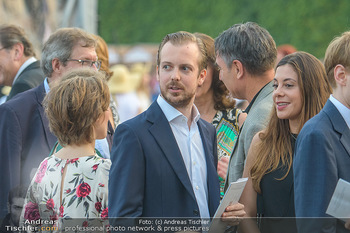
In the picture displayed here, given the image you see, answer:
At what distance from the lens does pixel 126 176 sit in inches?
120

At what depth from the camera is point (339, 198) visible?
8.90 ft

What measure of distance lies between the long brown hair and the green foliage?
1290cm

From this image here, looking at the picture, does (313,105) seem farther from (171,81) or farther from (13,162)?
(13,162)

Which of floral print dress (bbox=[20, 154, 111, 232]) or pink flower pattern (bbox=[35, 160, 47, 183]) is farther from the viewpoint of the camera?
pink flower pattern (bbox=[35, 160, 47, 183])

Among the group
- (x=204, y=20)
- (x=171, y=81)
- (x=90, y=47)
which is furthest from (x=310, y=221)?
(x=204, y=20)

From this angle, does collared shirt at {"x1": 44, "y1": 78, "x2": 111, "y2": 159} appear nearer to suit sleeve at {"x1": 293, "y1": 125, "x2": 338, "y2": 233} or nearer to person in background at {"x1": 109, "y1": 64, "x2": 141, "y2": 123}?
suit sleeve at {"x1": 293, "y1": 125, "x2": 338, "y2": 233}

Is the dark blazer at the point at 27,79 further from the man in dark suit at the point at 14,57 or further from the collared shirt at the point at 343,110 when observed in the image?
the collared shirt at the point at 343,110

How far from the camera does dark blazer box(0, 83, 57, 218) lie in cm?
413

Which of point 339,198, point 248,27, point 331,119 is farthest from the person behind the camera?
point 248,27

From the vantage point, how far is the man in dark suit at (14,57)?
547 centimetres

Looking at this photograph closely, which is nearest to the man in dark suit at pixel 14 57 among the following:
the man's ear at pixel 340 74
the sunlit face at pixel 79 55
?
the sunlit face at pixel 79 55

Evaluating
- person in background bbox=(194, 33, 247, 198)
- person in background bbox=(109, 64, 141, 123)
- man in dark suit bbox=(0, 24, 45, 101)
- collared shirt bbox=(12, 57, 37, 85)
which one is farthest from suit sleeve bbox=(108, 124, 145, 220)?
person in background bbox=(109, 64, 141, 123)

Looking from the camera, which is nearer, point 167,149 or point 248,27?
point 167,149

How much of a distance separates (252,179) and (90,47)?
201cm
